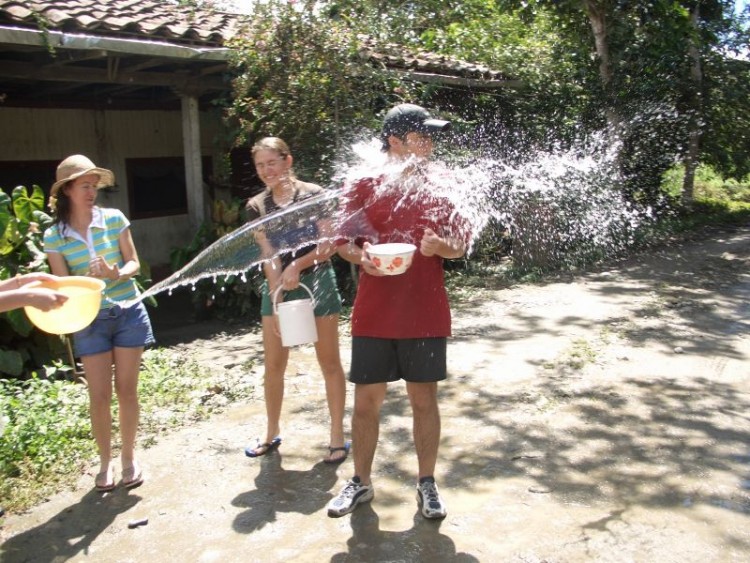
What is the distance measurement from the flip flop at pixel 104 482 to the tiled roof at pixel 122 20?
171 inches

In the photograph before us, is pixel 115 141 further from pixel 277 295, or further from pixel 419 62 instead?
pixel 277 295

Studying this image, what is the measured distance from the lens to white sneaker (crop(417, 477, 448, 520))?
3.50m

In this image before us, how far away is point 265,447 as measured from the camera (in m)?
4.41

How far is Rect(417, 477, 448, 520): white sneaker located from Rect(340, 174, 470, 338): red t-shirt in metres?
0.75

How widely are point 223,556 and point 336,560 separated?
0.51 meters

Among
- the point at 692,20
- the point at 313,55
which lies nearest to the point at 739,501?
the point at 313,55

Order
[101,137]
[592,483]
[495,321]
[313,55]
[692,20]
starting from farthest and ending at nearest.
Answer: [692,20], [101,137], [313,55], [495,321], [592,483]

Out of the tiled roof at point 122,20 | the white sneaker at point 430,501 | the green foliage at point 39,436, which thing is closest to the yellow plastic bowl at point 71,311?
the green foliage at point 39,436

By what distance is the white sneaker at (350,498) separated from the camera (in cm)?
358

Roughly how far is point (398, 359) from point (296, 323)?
67cm

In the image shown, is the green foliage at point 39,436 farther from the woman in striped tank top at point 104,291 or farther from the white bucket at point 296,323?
the white bucket at point 296,323

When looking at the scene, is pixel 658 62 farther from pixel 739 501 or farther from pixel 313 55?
pixel 739 501

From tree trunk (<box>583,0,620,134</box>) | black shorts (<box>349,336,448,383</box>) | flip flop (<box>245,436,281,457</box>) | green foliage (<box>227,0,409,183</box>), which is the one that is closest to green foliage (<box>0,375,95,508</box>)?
flip flop (<box>245,436,281,457</box>)

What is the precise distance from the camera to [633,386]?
541cm
